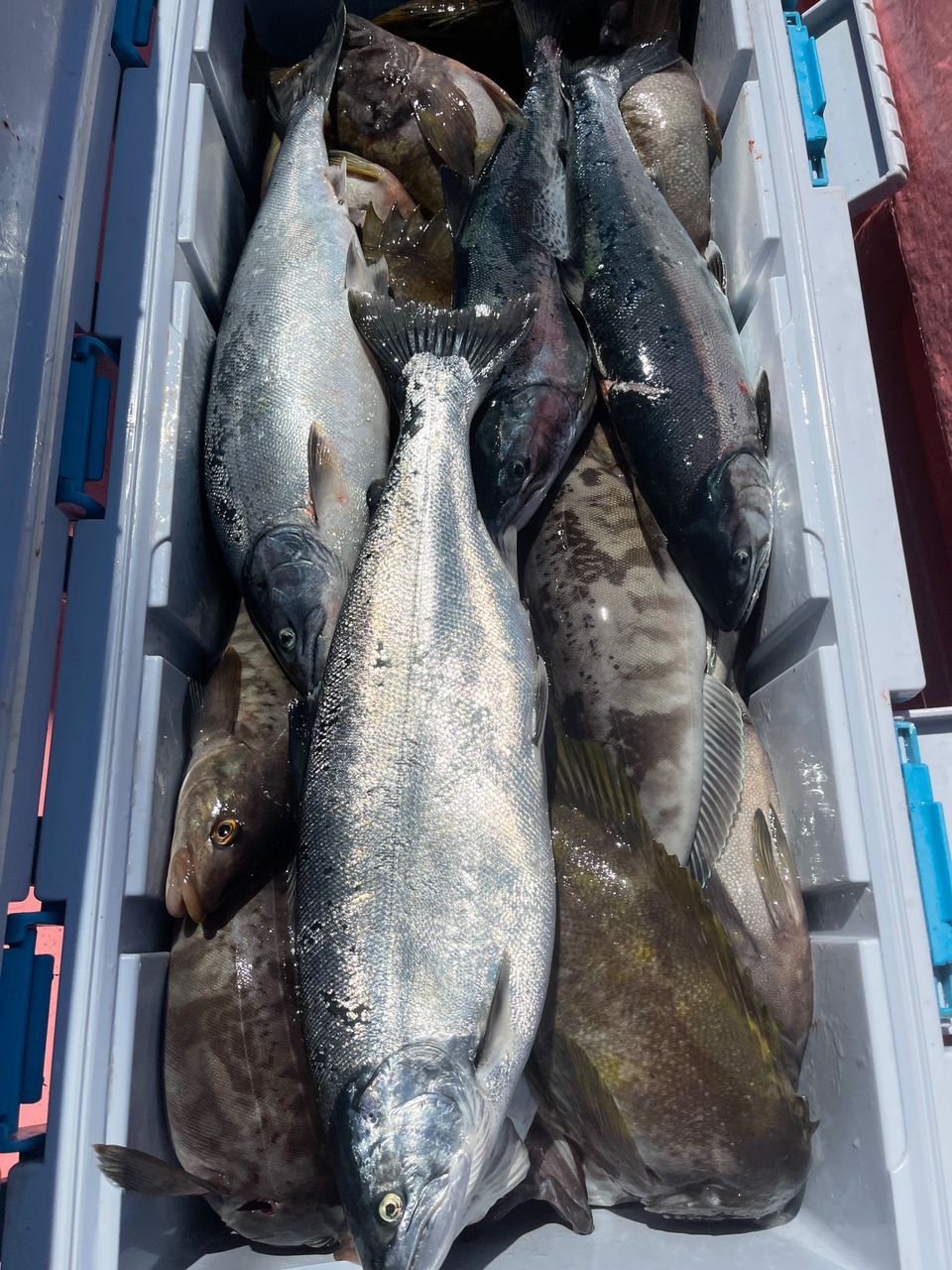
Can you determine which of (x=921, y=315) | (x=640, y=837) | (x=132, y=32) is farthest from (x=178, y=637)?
(x=921, y=315)

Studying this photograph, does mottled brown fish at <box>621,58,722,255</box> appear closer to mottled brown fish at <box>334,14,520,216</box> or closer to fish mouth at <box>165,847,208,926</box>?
mottled brown fish at <box>334,14,520,216</box>

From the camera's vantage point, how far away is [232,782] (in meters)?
1.48

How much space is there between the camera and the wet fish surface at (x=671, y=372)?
5.14 ft

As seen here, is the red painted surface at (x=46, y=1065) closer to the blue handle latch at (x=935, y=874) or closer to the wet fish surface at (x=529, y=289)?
the wet fish surface at (x=529, y=289)

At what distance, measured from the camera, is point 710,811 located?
61.2 inches

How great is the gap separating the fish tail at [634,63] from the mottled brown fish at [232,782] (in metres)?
1.37

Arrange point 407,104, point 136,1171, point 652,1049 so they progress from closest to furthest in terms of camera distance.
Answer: point 136,1171
point 652,1049
point 407,104

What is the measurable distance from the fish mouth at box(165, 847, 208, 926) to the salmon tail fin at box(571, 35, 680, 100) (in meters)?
1.71

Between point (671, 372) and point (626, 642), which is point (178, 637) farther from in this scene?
point (671, 372)

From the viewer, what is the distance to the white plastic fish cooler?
130 cm

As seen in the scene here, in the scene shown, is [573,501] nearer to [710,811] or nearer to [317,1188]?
[710,811]

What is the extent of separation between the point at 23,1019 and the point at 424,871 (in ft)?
2.05

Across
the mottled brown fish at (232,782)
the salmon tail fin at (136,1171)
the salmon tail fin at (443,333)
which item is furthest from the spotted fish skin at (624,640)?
the salmon tail fin at (136,1171)

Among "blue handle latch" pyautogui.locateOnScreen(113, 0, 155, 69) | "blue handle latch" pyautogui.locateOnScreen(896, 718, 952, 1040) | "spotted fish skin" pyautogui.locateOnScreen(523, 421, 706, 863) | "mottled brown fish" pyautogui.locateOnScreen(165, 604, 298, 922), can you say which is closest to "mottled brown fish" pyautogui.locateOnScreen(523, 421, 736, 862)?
"spotted fish skin" pyautogui.locateOnScreen(523, 421, 706, 863)
